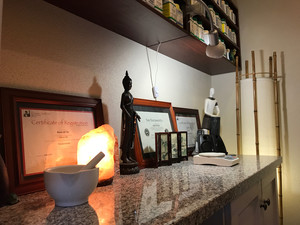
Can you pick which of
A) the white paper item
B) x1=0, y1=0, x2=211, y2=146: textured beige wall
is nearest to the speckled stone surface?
x1=0, y1=0, x2=211, y2=146: textured beige wall

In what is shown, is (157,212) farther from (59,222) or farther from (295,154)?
(295,154)

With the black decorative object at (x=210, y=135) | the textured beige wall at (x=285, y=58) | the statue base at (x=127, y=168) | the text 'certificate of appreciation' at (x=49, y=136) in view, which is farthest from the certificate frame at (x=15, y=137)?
the textured beige wall at (x=285, y=58)

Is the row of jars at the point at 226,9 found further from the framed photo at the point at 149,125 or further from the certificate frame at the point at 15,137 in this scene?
the certificate frame at the point at 15,137

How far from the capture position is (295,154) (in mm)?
1857

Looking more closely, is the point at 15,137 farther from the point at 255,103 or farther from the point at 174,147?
the point at 255,103

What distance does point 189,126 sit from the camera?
168cm

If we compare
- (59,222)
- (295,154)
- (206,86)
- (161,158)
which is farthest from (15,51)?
(295,154)

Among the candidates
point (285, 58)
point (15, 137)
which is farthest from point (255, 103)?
point (15, 137)

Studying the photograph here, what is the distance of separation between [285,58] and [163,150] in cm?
148

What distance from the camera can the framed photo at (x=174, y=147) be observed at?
1.19m

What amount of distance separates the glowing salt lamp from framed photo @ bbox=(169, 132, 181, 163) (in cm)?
44

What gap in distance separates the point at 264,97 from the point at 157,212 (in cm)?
164

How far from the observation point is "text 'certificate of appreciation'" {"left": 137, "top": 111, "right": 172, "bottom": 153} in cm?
119

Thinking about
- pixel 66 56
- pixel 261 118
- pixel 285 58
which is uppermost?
pixel 285 58
